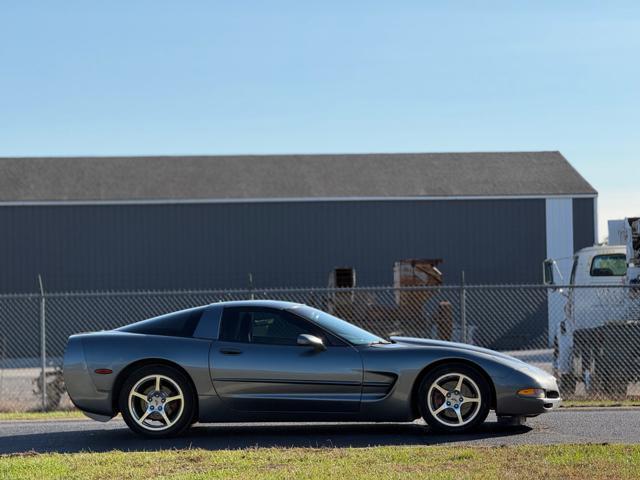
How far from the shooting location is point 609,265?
17.9 meters

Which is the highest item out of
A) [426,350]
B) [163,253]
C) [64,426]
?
[163,253]

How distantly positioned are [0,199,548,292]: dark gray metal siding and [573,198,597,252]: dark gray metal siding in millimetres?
1290

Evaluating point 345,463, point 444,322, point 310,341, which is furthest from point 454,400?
point 444,322

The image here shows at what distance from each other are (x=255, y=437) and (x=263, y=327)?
1.01 m

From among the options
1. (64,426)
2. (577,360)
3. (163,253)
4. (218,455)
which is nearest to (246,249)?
(163,253)

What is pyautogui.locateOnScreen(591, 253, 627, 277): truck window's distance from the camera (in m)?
17.8

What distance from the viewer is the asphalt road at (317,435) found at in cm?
873

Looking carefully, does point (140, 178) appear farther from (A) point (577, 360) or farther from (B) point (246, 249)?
(A) point (577, 360)

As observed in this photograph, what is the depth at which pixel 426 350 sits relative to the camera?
9.23 metres

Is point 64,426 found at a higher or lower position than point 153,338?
lower

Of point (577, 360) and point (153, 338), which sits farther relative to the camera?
point (577, 360)

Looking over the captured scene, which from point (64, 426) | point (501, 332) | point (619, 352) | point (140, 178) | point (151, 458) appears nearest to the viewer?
point (151, 458)

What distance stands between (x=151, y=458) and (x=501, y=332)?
24.0 meters

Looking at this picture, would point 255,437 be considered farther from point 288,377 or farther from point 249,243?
point 249,243
